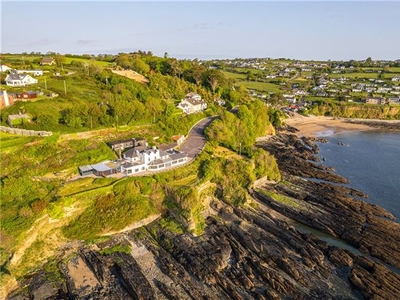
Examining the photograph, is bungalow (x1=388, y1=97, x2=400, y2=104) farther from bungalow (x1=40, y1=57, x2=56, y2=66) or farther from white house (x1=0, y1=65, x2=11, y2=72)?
white house (x1=0, y1=65, x2=11, y2=72)

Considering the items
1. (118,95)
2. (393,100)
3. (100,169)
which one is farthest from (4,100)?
(393,100)

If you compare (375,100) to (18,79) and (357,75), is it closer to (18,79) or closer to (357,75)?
(357,75)

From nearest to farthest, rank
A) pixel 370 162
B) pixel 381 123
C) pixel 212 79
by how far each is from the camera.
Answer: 1. pixel 370 162
2. pixel 212 79
3. pixel 381 123

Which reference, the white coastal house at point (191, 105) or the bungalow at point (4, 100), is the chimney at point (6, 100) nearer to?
the bungalow at point (4, 100)

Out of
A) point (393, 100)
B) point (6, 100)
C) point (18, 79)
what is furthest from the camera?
point (393, 100)

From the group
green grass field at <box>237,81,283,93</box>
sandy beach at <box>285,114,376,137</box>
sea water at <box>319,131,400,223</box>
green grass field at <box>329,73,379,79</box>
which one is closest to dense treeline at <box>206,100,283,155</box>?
sea water at <box>319,131,400,223</box>

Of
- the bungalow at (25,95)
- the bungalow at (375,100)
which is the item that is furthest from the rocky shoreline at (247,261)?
the bungalow at (375,100)

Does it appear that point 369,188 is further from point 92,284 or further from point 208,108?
point 92,284
